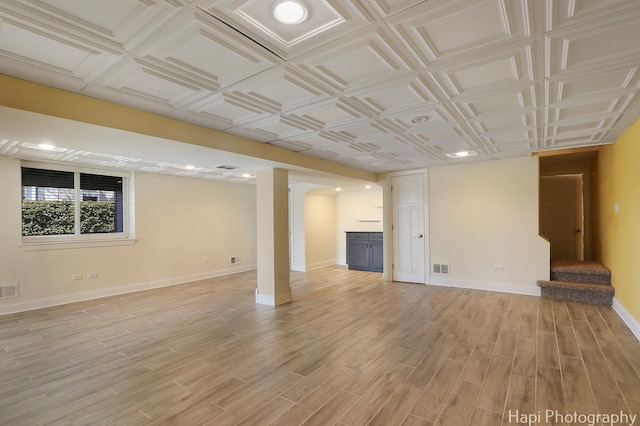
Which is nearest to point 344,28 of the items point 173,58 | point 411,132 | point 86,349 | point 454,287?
point 173,58

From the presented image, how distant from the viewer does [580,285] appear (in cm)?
496

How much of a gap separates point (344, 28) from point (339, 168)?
4138 millimetres

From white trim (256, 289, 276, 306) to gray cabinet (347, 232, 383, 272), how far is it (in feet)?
12.3

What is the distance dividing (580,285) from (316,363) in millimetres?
4661

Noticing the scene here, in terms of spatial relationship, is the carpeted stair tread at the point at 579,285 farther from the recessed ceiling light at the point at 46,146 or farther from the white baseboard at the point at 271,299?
the recessed ceiling light at the point at 46,146

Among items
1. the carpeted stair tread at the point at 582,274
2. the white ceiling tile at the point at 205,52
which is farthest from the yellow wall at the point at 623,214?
the white ceiling tile at the point at 205,52

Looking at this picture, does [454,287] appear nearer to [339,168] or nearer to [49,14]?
[339,168]

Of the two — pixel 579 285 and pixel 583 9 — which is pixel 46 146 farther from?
pixel 579 285

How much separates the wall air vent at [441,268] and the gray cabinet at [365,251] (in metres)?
1.67

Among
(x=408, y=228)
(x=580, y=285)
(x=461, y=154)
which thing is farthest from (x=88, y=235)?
(x=580, y=285)

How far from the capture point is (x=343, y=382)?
103 inches

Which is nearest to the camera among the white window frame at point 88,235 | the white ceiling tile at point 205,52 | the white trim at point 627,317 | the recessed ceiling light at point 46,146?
the white ceiling tile at point 205,52

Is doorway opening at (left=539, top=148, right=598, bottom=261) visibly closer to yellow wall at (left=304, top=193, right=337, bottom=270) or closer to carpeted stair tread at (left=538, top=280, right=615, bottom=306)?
carpeted stair tread at (left=538, top=280, right=615, bottom=306)

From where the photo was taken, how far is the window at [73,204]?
5.23 meters
